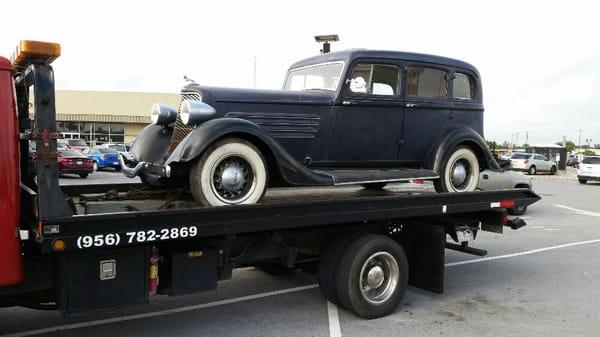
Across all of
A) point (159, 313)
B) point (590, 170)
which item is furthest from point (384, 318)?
point (590, 170)

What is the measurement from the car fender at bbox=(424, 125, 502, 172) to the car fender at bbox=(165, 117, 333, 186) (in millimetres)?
1636

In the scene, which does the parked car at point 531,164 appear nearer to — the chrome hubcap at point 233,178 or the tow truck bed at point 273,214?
the tow truck bed at point 273,214

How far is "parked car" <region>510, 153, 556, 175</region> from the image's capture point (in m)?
32.8

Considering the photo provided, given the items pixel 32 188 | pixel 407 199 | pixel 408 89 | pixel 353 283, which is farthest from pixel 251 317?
pixel 408 89

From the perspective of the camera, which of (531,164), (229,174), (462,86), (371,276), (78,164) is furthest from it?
(531,164)

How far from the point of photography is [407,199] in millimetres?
5070

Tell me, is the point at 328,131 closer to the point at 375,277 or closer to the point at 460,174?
the point at 375,277

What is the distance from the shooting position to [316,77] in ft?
19.4

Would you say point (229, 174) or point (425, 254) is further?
point (425, 254)

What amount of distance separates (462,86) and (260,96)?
275 cm

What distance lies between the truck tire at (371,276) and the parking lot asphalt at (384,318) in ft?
0.50

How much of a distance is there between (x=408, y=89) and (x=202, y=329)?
129 inches

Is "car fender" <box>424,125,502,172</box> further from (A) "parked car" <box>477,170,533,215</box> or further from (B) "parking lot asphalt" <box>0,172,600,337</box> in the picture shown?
(A) "parked car" <box>477,170,533,215</box>

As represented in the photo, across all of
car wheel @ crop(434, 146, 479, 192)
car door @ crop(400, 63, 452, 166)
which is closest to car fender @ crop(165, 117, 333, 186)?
car door @ crop(400, 63, 452, 166)
